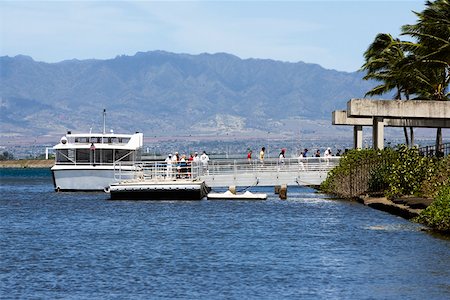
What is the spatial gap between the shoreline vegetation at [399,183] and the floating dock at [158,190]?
8.81 m

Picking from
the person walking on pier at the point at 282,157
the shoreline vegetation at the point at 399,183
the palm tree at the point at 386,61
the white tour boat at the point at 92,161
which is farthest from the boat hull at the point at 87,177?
the palm tree at the point at 386,61

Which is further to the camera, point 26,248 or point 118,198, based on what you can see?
point 118,198

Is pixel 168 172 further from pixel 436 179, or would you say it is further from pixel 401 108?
pixel 436 179

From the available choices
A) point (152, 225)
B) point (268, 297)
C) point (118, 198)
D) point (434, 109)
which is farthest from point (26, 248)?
point (118, 198)

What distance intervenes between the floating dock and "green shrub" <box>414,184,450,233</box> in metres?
25.2

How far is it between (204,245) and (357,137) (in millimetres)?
44440

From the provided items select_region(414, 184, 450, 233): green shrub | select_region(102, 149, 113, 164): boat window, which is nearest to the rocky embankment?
select_region(414, 184, 450, 233): green shrub

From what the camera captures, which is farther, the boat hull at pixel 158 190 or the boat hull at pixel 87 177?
the boat hull at pixel 87 177

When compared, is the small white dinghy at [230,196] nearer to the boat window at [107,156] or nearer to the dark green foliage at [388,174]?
the dark green foliage at [388,174]

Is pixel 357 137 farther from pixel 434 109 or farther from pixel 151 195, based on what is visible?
pixel 434 109

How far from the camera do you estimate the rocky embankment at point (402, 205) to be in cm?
4659

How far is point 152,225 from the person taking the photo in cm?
4906

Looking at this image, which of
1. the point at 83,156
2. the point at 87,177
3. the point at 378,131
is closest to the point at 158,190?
the point at 378,131

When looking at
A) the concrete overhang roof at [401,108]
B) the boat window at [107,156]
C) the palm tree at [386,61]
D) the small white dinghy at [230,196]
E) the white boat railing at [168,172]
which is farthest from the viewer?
the palm tree at [386,61]
